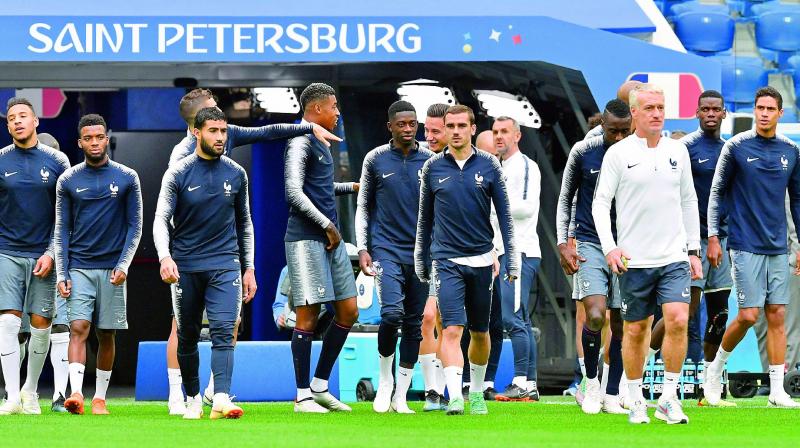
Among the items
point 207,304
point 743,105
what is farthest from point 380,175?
point 743,105

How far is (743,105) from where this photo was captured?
1916cm

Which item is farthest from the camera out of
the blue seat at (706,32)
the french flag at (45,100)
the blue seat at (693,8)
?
the blue seat at (693,8)

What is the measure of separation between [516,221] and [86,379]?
20.8 feet

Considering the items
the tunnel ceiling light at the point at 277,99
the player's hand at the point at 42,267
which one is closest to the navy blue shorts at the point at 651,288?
the player's hand at the point at 42,267

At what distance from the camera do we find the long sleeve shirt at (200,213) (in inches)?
419

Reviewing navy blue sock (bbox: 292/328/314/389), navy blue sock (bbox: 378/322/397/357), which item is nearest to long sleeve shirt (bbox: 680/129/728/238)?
navy blue sock (bbox: 378/322/397/357)

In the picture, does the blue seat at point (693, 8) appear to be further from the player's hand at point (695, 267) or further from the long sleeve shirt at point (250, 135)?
the player's hand at point (695, 267)

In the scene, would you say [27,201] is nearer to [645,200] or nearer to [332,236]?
[332,236]

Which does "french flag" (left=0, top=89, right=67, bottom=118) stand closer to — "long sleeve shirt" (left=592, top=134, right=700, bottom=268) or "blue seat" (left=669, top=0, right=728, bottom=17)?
"blue seat" (left=669, top=0, right=728, bottom=17)

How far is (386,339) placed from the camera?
1150 cm

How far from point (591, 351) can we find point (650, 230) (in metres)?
1.55

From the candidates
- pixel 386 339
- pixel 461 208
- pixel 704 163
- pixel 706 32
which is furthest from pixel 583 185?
→ pixel 706 32

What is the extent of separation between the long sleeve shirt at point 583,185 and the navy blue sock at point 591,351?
0.63 m

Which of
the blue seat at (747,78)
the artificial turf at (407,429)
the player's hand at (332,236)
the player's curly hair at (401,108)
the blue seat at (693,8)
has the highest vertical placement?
the blue seat at (693,8)
